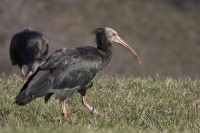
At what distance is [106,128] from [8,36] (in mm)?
28243

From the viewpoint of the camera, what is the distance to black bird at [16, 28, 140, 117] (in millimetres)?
10148

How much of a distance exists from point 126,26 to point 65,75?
45.9m

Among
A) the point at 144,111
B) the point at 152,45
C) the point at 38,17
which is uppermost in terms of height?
the point at 152,45

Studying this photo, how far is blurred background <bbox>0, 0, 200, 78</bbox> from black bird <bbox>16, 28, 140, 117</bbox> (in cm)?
2443

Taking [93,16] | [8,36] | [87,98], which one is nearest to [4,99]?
[87,98]

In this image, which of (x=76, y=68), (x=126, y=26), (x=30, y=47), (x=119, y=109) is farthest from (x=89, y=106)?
(x=126, y=26)

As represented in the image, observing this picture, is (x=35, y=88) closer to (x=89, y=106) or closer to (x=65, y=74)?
(x=65, y=74)

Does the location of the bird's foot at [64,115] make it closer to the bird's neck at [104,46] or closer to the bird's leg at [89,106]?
the bird's leg at [89,106]

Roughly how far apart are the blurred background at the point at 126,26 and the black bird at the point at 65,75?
2443cm

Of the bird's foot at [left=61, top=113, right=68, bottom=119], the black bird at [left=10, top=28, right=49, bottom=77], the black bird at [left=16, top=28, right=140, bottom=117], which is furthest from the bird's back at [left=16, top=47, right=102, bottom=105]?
the black bird at [left=10, top=28, right=49, bottom=77]

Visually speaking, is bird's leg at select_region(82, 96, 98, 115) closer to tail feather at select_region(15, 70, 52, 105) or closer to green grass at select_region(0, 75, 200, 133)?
green grass at select_region(0, 75, 200, 133)

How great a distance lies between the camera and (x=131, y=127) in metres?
9.55

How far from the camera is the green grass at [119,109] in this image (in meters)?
9.73

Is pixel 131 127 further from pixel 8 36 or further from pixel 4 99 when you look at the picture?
pixel 8 36
